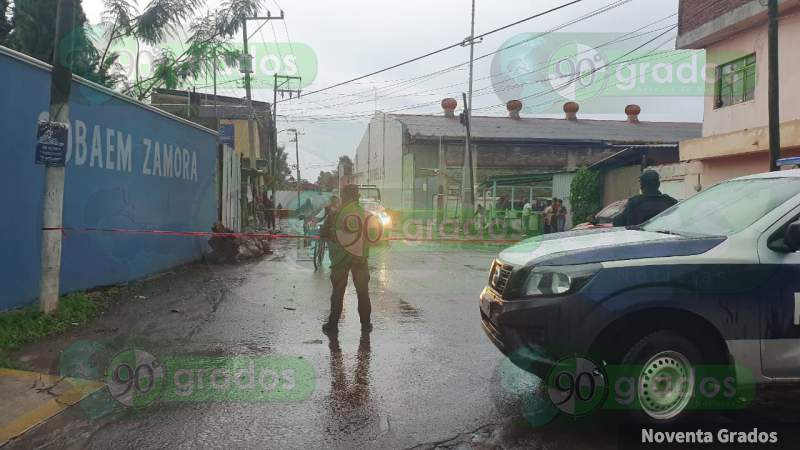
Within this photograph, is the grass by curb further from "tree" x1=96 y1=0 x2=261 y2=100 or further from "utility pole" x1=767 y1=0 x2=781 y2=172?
"utility pole" x1=767 y1=0 x2=781 y2=172

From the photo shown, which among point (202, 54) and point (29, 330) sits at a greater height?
point (202, 54)

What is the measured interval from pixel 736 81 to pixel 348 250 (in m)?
14.2

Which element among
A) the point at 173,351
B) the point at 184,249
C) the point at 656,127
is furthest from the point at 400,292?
the point at 656,127

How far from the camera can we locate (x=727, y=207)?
4453mm

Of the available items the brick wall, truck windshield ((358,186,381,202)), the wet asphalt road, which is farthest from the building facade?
the wet asphalt road

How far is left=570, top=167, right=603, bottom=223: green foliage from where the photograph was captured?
931 inches

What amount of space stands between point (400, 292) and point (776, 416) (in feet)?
20.3

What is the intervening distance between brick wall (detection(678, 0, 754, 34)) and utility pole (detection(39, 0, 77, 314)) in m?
15.4

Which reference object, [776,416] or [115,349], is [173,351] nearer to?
[115,349]

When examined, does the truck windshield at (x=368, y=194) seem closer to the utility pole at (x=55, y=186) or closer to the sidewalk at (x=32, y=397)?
the utility pole at (x=55, y=186)

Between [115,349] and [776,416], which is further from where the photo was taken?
[115,349]

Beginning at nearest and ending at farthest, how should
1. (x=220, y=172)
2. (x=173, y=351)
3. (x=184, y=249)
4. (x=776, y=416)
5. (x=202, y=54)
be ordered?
(x=776, y=416)
(x=173, y=351)
(x=184, y=249)
(x=202, y=54)
(x=220, y=172)

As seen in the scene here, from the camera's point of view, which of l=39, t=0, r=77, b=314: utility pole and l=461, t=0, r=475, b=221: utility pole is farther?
l=461, t=0, r=475, b=221: utility pole

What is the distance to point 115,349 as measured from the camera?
5.90 metres
